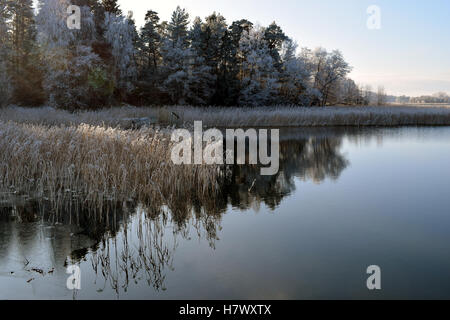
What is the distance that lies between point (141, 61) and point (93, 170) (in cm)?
2914

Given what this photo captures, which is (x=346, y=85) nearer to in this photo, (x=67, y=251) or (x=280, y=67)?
(x=280, y=67)

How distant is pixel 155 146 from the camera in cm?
862

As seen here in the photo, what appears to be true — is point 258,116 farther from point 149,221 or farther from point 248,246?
point 248,246

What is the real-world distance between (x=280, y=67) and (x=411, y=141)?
1848cm

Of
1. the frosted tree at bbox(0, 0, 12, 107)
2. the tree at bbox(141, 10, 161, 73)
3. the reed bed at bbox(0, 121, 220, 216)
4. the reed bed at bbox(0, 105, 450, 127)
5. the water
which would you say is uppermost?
the tree at bbox(141, 10, 161, 73)

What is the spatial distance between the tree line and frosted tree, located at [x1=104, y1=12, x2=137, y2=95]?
0.07 meters

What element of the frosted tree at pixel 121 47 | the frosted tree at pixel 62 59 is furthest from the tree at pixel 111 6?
the frosted tree at pixel 62 59

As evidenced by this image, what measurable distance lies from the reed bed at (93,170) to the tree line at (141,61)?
1726 centimetres

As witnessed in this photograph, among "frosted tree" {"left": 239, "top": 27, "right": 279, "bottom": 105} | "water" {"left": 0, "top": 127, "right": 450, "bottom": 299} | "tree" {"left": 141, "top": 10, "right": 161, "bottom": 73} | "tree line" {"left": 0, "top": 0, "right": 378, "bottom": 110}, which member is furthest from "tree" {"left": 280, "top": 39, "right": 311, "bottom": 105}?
"water" {"left": 0, "top": 127, "right": 450, "bottom": 299}

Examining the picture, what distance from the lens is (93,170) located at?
6949 millimetres

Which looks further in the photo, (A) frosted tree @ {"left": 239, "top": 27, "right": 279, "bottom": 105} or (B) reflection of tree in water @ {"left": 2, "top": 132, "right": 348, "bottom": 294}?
(A) frosted tree @ {"left": 239, "top": 27, "right": 279, "bottom": 105}

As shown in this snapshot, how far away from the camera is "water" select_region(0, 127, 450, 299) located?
3.94m

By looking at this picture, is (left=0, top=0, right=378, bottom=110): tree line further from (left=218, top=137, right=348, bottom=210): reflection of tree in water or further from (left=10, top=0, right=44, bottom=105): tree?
(left=218, top=137, right=348, bottom=210): reflection of tree in water

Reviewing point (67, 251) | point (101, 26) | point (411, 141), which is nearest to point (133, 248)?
point (67, 251)
